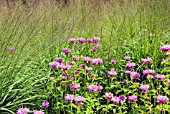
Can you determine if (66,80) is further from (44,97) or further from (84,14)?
(84,14)

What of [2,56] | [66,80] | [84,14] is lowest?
[66,80]

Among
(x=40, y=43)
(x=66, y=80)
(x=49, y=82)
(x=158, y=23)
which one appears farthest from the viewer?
(x=158, y=23)

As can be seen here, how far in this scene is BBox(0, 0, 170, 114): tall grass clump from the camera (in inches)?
107

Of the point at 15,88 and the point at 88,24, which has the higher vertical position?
the point at 88,24

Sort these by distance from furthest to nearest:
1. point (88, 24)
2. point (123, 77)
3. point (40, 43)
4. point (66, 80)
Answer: point (88, 24) < point (40, 43) < point (123, 77) < point (66, 80)

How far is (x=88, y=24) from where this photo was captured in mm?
4410

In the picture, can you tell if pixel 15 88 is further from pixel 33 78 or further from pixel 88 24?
pixel 88 24

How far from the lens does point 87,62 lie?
2924mm

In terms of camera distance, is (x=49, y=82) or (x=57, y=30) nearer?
(x=49, y=82)

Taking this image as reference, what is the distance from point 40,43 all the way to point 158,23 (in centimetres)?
146

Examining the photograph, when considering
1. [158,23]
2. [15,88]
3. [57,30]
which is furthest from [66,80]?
[158,23]

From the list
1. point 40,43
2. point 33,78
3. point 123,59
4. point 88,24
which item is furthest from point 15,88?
point 88,24

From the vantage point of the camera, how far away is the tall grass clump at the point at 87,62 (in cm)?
271

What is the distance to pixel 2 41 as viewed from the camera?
9.82ft
